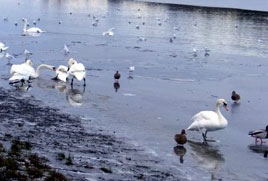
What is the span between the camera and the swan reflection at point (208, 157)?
39.9ft

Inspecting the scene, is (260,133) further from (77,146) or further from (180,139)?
(77,146)

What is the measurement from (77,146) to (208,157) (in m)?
3.09

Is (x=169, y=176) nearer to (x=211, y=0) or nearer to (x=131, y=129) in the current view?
(x=131, y=129)

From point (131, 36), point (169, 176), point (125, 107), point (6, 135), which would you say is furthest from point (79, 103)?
point (131, 36)

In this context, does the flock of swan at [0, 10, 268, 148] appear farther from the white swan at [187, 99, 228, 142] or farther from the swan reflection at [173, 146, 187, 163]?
the swan reflection at [173, 146, 187, 163]

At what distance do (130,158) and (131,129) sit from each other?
2.81m

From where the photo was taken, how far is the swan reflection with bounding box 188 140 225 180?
1217cm

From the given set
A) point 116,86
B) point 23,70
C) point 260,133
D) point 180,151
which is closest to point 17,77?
point 23,70

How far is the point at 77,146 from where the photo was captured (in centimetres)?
1216

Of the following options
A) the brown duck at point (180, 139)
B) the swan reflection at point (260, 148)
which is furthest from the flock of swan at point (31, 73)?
the swan reflection at point (260, 148)

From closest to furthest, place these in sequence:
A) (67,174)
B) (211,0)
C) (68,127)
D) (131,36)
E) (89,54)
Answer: (67,174), (68,127), (89,54), (131,36), (211,0)

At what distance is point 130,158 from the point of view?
11914 millimetres

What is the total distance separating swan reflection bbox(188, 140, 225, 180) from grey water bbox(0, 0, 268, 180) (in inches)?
0.9

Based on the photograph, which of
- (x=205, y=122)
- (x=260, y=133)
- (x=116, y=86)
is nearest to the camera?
(x=260, y=133)
